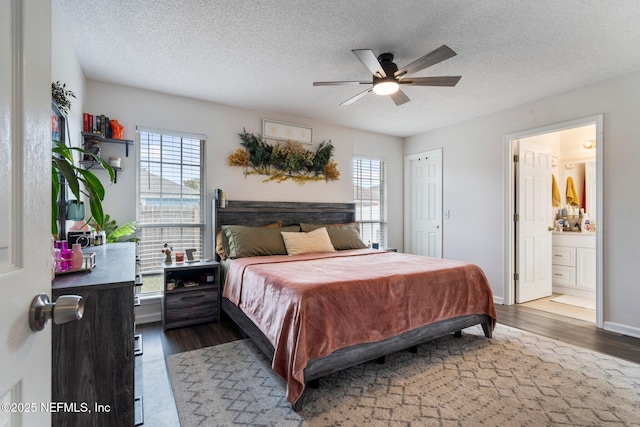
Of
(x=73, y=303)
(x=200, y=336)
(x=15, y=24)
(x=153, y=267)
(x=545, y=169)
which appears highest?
(x=545, y=169)

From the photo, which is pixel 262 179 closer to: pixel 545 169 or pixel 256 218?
pixel 256 218

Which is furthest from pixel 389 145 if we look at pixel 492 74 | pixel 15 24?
pixel 15 24

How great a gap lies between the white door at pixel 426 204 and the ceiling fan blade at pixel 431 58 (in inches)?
114

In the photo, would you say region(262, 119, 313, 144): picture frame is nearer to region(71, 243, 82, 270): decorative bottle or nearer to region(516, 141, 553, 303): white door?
region(516, 141, 553, 303): white door

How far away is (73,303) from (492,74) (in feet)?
12.2

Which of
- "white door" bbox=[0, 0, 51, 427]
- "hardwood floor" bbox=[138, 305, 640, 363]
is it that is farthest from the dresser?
"hardwood floor" bbox=[138, 305, 640, 363]

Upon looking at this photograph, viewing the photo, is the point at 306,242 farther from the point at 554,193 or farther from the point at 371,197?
the point at 554,193

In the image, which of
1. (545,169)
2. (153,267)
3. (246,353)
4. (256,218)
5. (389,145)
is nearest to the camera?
(246,353)

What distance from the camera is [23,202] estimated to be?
1.90ft

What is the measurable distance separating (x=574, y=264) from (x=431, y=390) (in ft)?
13.0

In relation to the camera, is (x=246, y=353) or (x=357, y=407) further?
(x=246, y=353)

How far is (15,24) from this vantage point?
0.55 m

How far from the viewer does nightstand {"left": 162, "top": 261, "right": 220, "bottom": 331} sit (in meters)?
3.17

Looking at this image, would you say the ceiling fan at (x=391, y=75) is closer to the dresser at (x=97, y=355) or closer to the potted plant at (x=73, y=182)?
the potted plant at (x=73, y=182)
